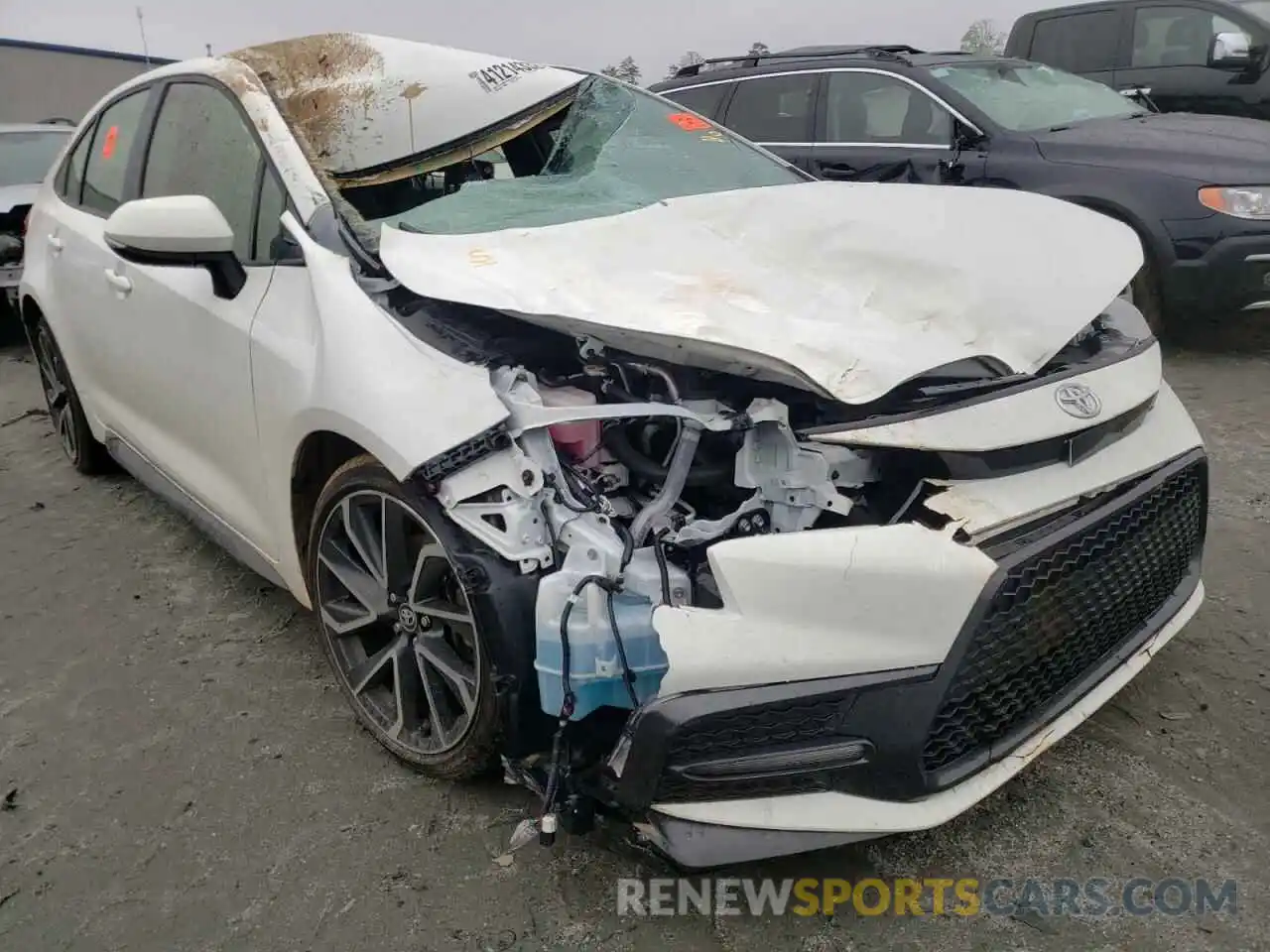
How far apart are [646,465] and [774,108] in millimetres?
5092

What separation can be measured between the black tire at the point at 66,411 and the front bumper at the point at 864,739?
3394 mm

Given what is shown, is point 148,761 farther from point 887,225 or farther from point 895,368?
point 887,225

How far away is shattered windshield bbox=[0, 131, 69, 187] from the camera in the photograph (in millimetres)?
7727

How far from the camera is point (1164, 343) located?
220 inches

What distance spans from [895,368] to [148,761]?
2.01 m

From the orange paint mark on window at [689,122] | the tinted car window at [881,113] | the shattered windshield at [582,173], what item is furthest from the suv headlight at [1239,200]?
the orange paint mark on window at [689,122]

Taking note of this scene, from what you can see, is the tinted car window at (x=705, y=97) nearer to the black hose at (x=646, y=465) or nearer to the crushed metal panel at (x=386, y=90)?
the crushed metal panel at (x=386, y=90)

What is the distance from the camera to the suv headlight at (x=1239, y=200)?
15.8ft

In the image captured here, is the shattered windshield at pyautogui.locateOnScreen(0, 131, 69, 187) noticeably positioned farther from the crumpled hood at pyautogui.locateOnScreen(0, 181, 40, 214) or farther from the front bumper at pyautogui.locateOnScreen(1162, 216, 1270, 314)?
the front bumper at pyautogui.locateOnScreen(1162, 216, 1270, 314)

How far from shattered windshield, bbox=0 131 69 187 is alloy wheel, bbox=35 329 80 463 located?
3926 mm

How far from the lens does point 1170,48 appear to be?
7.72m

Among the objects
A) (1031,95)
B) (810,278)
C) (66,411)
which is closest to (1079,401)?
(810,278)

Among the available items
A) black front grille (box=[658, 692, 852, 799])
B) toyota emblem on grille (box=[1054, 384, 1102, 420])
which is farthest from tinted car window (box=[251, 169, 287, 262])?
toyota emblem on grille (box=[1054, 384, 1102, 420])

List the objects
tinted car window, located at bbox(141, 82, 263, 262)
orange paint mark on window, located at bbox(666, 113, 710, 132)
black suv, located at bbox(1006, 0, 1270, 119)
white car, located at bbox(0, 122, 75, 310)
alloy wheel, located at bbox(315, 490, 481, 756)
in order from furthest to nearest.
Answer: black suv, located at bbox(1006, 0, 1270, 119) → white car, located at bbox(0, 122, 75, 310) → orange paint mark on window, located at bbox(666, 113, 710, 132) → tinted car window, located at bbox(141, 82, 263, 262) → alloy wheel, located at bbox(315, 490, 481, 756)
